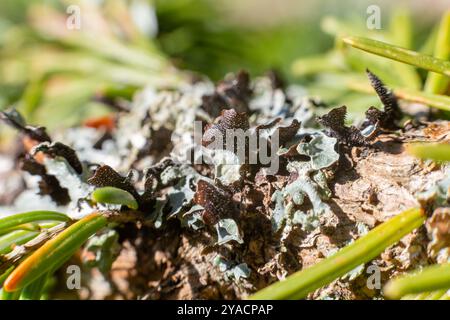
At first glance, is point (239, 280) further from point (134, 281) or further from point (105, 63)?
point (105, 63)

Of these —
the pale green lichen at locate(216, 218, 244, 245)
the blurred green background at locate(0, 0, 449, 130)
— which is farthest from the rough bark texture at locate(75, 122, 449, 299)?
the blurred green background at locate(0, 0, 449, 130)

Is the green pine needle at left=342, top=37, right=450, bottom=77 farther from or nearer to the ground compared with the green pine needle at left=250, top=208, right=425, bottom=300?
farther from the ground

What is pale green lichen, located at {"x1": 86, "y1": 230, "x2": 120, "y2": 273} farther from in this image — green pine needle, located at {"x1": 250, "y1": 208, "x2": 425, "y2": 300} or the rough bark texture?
green pine needle, located at {"x1": 250, "y1": 208, "x2": 425, "y2": 300}

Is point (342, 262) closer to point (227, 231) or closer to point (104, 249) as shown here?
point (227, 231)

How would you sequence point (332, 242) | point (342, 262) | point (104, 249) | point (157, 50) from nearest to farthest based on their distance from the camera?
point (342, 262)
point (332, 242)
point (104, 249)
point (157, 50)

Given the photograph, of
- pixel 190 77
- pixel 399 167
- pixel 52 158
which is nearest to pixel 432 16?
pixel 190 77

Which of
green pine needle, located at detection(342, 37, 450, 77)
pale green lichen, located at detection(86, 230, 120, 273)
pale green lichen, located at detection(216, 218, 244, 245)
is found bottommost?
pale green lichen, located at detection(86, 230, 120, 273)

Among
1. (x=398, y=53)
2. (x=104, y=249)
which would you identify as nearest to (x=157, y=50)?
(x=104, y=249)

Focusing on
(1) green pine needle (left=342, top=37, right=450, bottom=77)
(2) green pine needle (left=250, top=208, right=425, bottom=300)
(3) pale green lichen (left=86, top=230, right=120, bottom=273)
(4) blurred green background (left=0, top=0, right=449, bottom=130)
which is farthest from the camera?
(4) blurred green background (left=0, top=0, right=449, bottom=130)

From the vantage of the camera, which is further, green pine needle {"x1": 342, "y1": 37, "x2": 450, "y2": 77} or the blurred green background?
the blurred green background

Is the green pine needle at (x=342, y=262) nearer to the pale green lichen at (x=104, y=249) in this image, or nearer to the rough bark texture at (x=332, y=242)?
the rough bark texture at (x=332, y=242)
